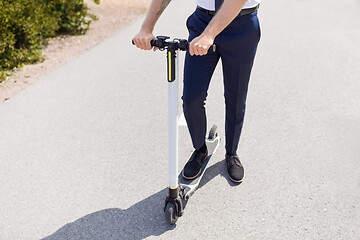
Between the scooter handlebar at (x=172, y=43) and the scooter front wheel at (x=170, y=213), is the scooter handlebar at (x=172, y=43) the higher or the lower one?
the higher one

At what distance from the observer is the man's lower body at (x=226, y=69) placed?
9.41 feet

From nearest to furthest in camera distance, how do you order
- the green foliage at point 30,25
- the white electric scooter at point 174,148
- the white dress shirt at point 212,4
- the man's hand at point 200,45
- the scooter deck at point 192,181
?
the man's hand at point 200,45 → the white electric scooter at point 174,148 → the white dress shirt at point 212,4 → the scooter deck at point 192,181 → the green foliage at point 30,25

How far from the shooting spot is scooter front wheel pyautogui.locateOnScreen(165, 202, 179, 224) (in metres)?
2.94

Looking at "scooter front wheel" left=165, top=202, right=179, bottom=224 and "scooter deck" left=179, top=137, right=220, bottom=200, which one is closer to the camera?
"scooter front wheel" left=165, top=202, right=179, bottom=224

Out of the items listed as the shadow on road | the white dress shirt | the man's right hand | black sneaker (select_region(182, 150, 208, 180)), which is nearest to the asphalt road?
the shadow on road

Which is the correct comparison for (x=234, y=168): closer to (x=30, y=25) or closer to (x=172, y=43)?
(x=172, y=43)

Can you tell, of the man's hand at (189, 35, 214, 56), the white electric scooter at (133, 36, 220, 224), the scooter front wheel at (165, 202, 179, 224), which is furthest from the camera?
the scooter front wheel at (165, 202, 179, 224)

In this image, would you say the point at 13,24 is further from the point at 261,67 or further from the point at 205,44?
the point at 205,44

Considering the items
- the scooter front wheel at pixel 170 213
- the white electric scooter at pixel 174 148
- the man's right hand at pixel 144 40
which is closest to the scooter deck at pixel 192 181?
the white electric scooter at pixel 174 148

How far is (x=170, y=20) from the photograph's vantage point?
778cm

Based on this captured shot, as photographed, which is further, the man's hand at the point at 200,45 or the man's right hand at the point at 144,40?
the man's right hand at the point at 144,40

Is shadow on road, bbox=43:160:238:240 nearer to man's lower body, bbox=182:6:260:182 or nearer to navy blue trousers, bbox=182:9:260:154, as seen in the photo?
man's lower body, bbox=182:6:260:182

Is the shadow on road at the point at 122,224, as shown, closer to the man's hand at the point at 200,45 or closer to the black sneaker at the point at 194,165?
the black sneaker at the point at 194,165

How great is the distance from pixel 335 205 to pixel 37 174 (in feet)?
8.16
